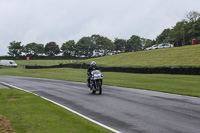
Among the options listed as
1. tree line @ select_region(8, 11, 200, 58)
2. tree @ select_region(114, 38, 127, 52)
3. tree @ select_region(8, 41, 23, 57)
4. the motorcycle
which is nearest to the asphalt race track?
the motorcycle

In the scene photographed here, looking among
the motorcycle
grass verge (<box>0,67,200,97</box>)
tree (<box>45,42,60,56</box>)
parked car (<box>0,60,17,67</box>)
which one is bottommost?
grass verge (<box>0,67,200,97</box>)

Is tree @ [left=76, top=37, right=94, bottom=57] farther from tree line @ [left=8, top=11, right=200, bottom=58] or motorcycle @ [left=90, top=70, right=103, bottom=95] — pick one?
motorcycle @ [left=90, top=70, right=103, bottom=95]

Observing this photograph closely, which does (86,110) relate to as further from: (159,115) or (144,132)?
(144,132)

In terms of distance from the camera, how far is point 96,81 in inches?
622

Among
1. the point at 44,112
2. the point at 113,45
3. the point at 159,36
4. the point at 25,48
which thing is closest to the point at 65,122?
the point at 44,112

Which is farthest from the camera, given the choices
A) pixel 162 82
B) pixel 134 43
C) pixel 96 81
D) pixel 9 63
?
pixel 134 43

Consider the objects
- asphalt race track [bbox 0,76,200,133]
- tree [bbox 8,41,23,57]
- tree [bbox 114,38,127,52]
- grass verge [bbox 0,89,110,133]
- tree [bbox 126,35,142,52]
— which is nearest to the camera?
grass verge [bbox 0,89,110,133]

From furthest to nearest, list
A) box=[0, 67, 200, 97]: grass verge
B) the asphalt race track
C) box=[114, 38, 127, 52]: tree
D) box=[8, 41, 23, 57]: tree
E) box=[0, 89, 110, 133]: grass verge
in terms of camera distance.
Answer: box=[114, 38, 127, 52]: tree → box=[8, 41, 23, 57]: tree → box=[0, 67, 200, 97]: grass verge → the asphalt race track → box=[0, 89, 110, 133]: grass verge

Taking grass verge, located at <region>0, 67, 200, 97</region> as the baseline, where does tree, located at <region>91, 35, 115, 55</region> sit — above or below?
above

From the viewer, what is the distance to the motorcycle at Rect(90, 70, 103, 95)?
15.4 metres

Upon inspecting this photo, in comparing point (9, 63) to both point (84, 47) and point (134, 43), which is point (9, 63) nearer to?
point (84, 47)

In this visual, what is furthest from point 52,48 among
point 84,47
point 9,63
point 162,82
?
point 162,82

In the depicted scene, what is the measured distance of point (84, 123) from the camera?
8.12 m

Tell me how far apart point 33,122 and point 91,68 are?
830cm
